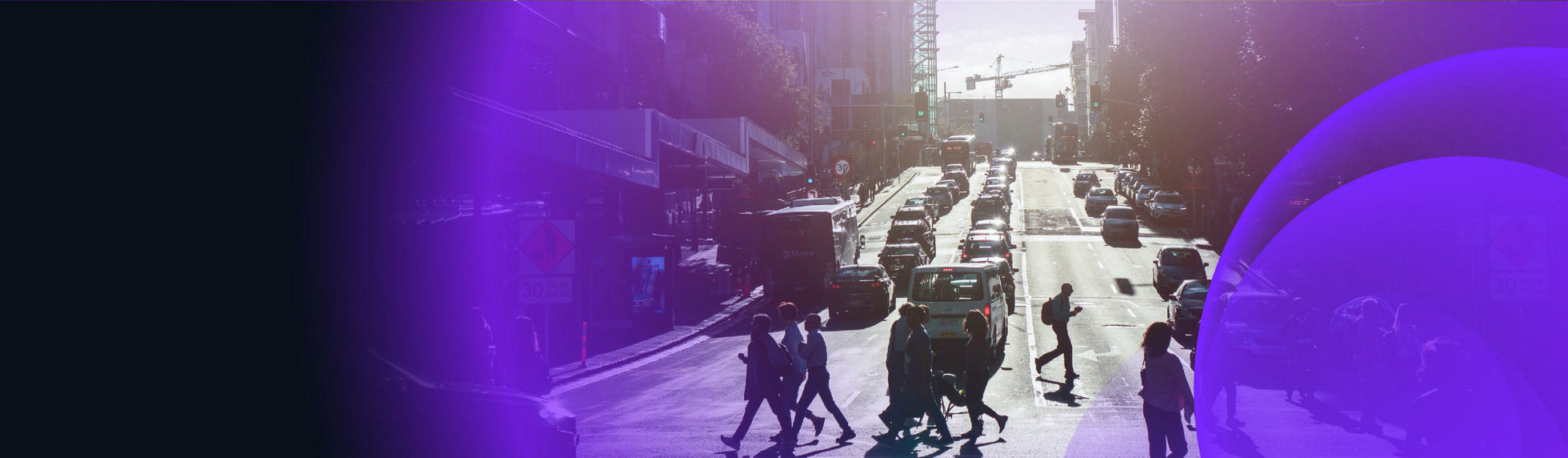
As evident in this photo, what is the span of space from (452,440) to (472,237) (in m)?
17.9

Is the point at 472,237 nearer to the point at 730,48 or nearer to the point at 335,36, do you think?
the point at 335,36

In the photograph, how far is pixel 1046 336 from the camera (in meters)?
27.4

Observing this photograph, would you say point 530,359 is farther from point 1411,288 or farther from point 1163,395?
point 1411,288

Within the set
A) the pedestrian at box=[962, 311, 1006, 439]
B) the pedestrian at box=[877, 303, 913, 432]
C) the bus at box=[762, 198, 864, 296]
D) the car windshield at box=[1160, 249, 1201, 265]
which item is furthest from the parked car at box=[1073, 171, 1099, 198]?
the pedestrian at box=[877, 303, 913, 432]

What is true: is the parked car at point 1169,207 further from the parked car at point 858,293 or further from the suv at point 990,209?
the parked car at point 858,293

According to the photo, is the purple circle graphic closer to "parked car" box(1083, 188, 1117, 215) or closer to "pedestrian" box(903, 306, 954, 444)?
"pedestrian" box(903, 306, 954, 444)

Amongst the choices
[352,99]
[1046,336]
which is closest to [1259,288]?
[1046,336]

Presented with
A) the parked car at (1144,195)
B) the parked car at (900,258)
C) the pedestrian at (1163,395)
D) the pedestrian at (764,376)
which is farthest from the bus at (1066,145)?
the pedestrian at (1163,395)

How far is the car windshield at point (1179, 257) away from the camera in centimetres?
3762

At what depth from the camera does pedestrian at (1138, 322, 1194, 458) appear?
35.8 ft

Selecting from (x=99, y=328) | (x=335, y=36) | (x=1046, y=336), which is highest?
(x=335, y=36)

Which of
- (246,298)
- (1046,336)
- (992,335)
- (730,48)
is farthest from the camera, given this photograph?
(730,48)

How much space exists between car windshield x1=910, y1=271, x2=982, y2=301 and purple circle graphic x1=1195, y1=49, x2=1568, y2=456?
162 inches

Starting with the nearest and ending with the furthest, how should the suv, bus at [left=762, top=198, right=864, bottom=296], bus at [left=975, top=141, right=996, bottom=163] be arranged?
bus at [left=762, top=198, right=864, bottom=296] → the suv → bus at [left=975, top=141, right=996, bottom=163]
